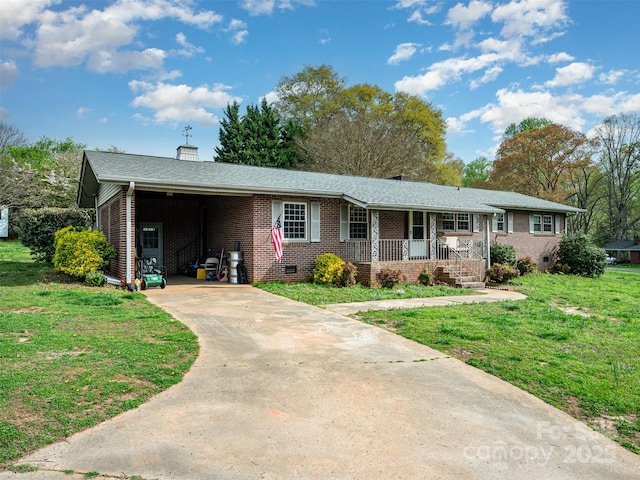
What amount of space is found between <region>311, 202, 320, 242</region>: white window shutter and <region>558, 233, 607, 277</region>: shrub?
14940 millimetres

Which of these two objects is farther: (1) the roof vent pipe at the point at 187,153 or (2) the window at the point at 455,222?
(2) the window at the point at 455,222

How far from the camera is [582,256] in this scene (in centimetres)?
2173

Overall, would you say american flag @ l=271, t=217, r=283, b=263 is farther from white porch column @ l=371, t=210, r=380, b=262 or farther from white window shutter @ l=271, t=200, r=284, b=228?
white porch column @ l=371, t=210, r=380, b=262

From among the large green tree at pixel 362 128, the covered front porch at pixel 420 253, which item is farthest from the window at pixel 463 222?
the large green tree at pixel 362 128

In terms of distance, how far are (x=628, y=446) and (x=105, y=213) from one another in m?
16.4

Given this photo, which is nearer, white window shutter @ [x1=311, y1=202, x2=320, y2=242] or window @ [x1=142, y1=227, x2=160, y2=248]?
white window shutter @ [x1=311, y1=202, x2=320, y2=242]

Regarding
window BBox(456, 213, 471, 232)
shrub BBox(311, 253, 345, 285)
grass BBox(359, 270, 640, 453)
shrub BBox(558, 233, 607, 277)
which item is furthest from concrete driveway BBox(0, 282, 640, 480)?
shrub BBox(558, 233, 607, 277)

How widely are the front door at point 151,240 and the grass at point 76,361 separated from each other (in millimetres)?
6974

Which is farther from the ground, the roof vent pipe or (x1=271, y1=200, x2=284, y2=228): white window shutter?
the roof vent pipe

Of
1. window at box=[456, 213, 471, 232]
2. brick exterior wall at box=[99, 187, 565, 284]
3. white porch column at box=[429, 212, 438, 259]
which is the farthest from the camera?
window at box=[456, 213, 471, 232]

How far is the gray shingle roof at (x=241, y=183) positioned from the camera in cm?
1227

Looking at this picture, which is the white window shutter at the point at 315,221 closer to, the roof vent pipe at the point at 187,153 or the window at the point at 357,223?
the window at the point at 357,223

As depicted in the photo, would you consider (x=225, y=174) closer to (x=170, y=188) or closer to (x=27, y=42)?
(x=170, y=188)

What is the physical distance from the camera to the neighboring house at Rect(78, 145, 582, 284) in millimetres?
12914
